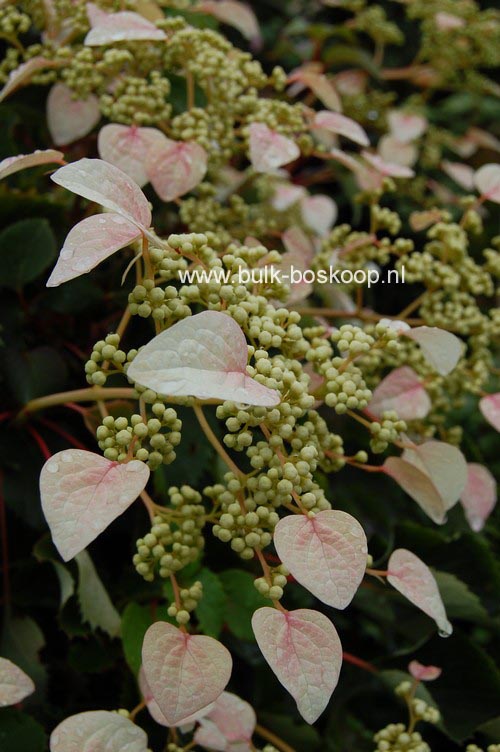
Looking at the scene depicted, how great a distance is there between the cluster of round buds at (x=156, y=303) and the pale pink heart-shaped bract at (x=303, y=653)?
221 mm

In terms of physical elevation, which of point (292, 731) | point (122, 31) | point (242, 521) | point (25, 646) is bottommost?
point (292, 731)

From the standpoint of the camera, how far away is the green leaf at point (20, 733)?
659mm

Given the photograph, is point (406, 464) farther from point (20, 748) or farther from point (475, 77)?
point (475, 77)

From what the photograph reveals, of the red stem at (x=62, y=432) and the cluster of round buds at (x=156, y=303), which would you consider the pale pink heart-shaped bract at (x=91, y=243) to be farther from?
the red stem at (x=62, y=432)

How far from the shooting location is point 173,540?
572 mm

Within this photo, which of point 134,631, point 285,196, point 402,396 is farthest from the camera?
point 285,196

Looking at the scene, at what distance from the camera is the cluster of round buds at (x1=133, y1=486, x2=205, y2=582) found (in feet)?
1.83

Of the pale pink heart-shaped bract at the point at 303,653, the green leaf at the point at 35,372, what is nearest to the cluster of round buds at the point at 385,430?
the pale pink heart-shaped bract at the point at 303,653

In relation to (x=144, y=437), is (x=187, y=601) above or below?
below

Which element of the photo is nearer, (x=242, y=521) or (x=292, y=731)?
(x=242, y=521)

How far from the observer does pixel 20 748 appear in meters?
0.66

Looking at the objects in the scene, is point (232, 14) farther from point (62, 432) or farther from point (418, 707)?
point (418, 707)

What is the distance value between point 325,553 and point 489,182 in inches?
24.7

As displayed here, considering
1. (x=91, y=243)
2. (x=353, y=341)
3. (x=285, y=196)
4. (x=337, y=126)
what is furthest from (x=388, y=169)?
(x=91, y=243)
